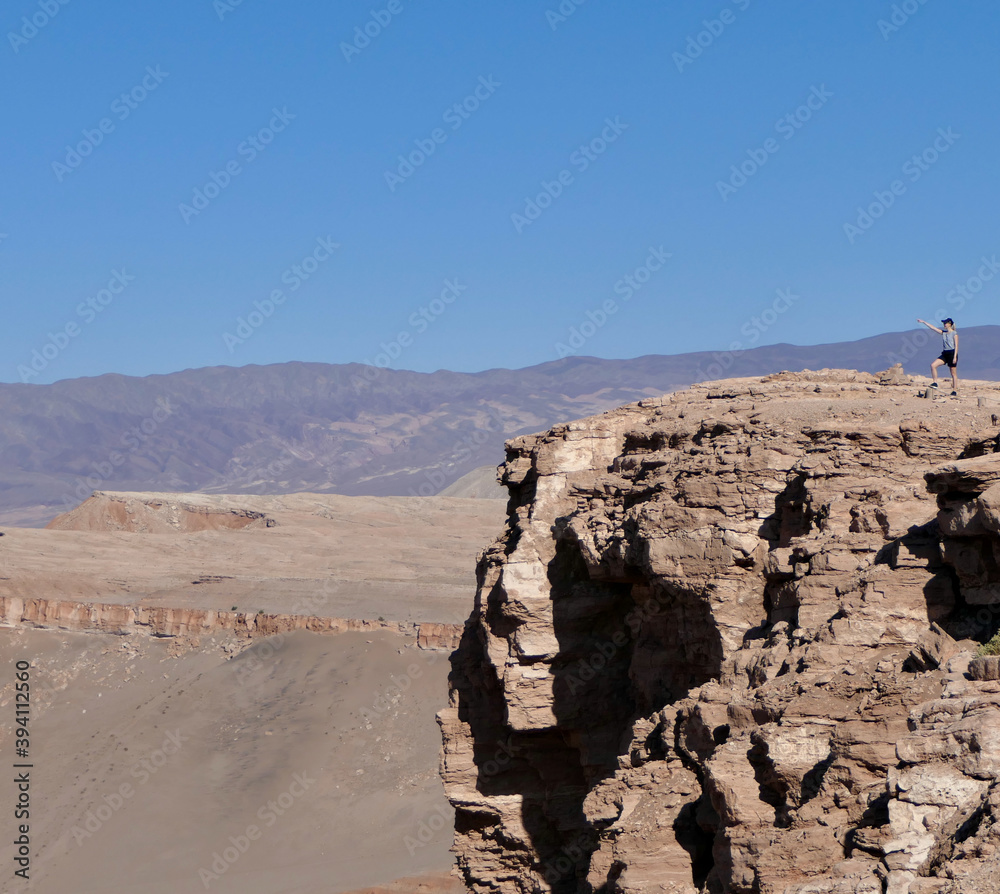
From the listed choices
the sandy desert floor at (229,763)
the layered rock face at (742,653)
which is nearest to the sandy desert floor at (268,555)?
the sandy desert floor at (229,763)

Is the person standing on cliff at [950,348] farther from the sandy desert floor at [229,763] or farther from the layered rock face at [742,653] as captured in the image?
the sandy desert floor at [229,763]

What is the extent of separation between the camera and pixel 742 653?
31.6 feet

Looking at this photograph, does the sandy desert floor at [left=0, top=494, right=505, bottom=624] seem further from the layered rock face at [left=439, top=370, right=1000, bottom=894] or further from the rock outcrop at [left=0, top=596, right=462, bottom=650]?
the layered rock face at [left=439, top=370, right=1000, bottom=894]

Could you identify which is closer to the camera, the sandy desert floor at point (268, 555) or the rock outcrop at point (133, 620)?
the rock outcrop at point (133, 620)

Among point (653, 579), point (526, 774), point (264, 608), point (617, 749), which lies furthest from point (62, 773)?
point (653, 579)

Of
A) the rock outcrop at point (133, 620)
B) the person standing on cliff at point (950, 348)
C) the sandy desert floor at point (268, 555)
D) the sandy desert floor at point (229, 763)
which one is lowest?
the sandy desert floor at point (229, 763)

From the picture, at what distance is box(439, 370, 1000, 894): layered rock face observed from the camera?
7074 millimetres

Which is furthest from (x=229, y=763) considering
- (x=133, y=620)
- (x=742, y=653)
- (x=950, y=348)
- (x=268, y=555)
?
(x=742, y=653)

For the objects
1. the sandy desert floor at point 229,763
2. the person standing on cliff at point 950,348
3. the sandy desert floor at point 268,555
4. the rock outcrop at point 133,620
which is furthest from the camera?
the sandy desert floor at point 268,555

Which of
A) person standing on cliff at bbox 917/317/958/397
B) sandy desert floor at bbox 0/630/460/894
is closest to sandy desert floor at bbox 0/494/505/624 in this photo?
sandy desert floor at bbox 0/630/460/894

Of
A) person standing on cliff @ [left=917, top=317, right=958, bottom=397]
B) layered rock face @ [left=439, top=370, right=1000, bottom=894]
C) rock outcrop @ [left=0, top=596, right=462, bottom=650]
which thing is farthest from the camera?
rock outcrop @ [left=0, top=596, right=462, bottom=650]

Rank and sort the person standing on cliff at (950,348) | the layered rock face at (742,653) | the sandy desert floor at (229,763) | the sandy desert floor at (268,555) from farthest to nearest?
the sandy desert floor at (268,555), the sandy desert floor at (229,763), the person standing on cliff at (950,348), the layered rock face at (742,653)

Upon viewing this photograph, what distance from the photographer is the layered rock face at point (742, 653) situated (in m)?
7.07

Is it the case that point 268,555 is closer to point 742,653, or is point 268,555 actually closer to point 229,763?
point 229,763
